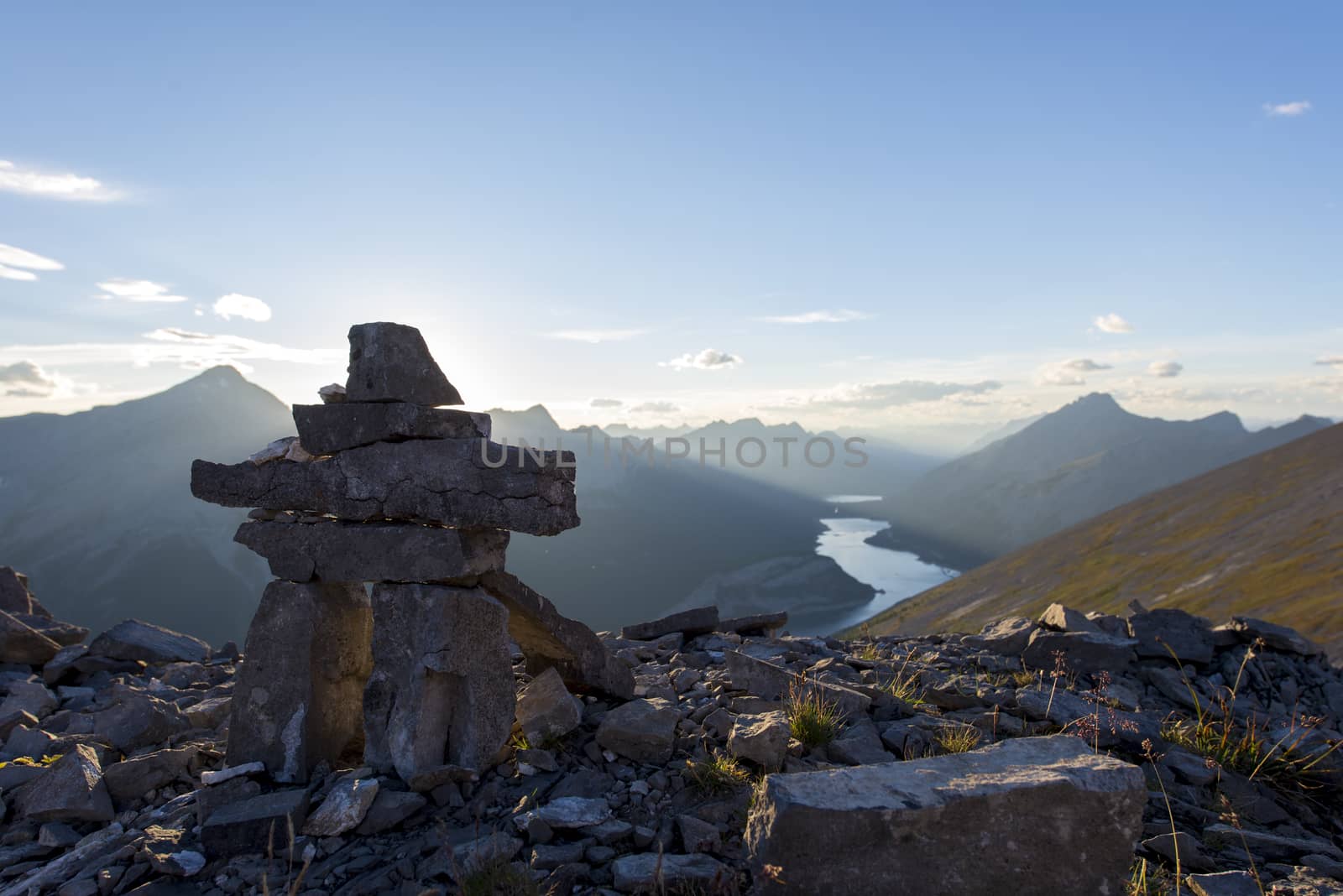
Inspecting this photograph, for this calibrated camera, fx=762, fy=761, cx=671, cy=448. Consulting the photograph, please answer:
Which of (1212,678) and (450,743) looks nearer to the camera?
(450,743)

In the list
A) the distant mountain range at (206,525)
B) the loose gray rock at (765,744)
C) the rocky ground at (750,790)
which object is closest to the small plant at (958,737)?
the rocky ground at (750,790)

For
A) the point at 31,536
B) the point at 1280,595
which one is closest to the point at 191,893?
the point at 1280,595

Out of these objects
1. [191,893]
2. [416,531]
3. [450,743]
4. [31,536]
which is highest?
[416,531]

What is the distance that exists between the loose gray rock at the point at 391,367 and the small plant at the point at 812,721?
468 centimetres

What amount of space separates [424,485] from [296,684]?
2.57m

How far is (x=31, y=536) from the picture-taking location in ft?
385

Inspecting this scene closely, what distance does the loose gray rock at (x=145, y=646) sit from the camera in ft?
43.1

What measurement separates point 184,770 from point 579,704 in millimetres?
4229

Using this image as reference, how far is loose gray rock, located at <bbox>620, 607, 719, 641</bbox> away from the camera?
12102mm

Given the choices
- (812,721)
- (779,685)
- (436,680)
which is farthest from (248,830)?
(779,685)

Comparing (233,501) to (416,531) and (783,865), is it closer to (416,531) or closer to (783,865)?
(416,531)

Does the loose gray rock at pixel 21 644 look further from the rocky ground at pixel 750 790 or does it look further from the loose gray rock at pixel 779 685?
the loose gray rock at pixel 779 685

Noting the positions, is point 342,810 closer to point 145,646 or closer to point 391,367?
point 391,367

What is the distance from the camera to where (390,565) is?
24.6 feet
